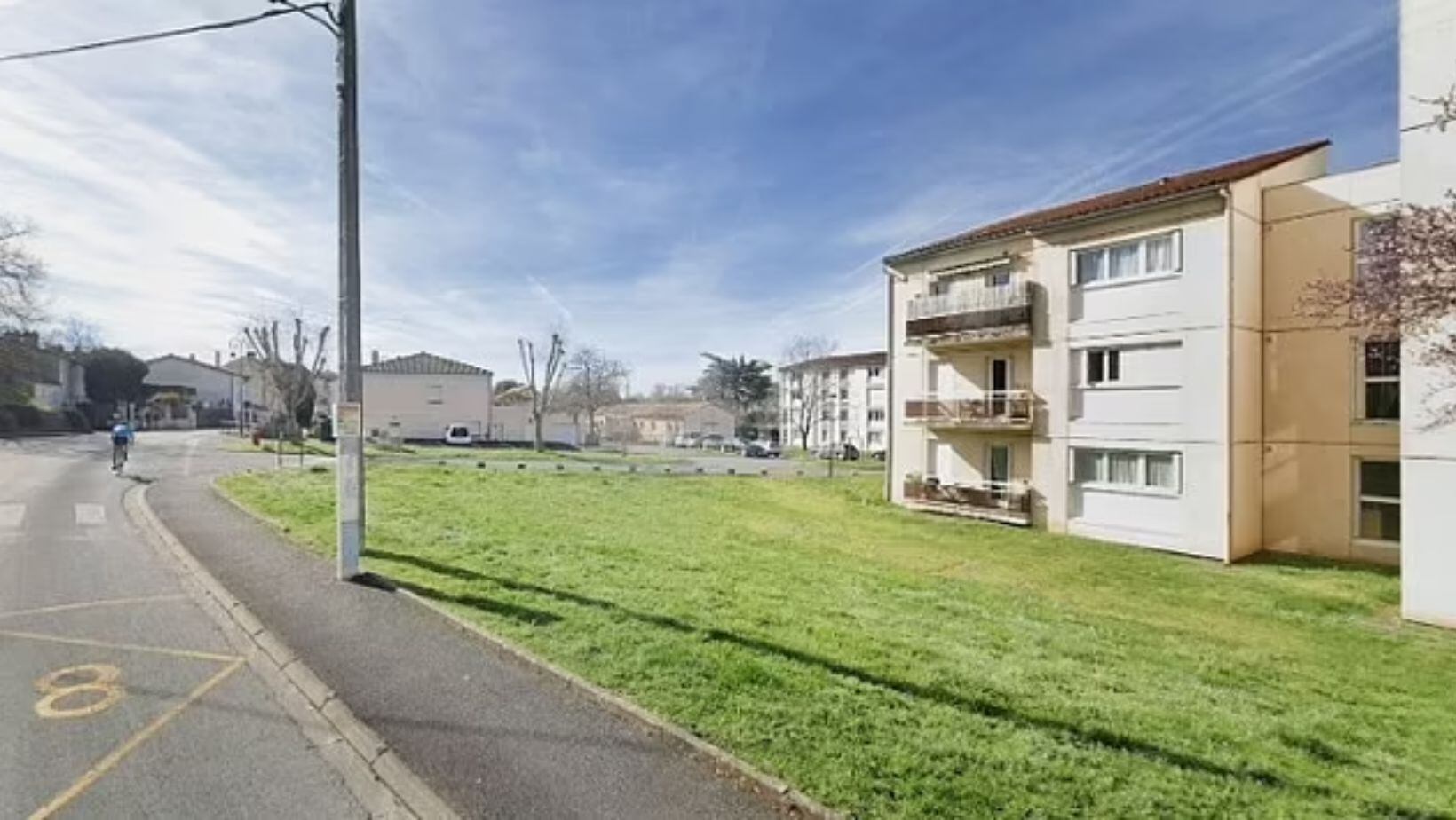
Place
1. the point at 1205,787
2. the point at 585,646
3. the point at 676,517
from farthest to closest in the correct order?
the point at 676,517 < the point at 585,646 < the point at 1205,787

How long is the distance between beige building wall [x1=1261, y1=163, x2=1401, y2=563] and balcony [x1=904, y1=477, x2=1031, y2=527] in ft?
17.6

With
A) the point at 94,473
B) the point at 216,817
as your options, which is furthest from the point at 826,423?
the point at 216,817

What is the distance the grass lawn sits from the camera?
3.96 metres

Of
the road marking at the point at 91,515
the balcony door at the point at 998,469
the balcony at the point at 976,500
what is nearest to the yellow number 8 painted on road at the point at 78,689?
the road marking at the point at 91,515

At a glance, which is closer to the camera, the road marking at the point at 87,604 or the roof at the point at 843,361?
the road marking at the point at 87,604

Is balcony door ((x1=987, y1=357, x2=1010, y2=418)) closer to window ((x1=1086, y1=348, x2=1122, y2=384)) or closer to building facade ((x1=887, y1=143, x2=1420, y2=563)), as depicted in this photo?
building facade ((x1=887, y1=143, x2=1420, y2=563))

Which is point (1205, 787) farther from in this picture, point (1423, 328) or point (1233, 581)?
point (1233, 581)

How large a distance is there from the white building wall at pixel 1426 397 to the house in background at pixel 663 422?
231 ft

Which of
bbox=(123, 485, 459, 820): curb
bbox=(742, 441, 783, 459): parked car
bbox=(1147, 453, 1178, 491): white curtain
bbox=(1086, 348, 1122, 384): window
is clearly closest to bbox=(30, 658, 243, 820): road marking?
bbox=(123, 485, 459, 820): curb

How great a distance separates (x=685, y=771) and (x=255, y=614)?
531 cm

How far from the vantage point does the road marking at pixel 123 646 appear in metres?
5.82

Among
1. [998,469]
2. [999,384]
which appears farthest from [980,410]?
[998,469]

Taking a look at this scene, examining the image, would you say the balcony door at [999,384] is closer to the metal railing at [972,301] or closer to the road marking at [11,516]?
the metal railing at [972,301]

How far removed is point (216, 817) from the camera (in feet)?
11.5
